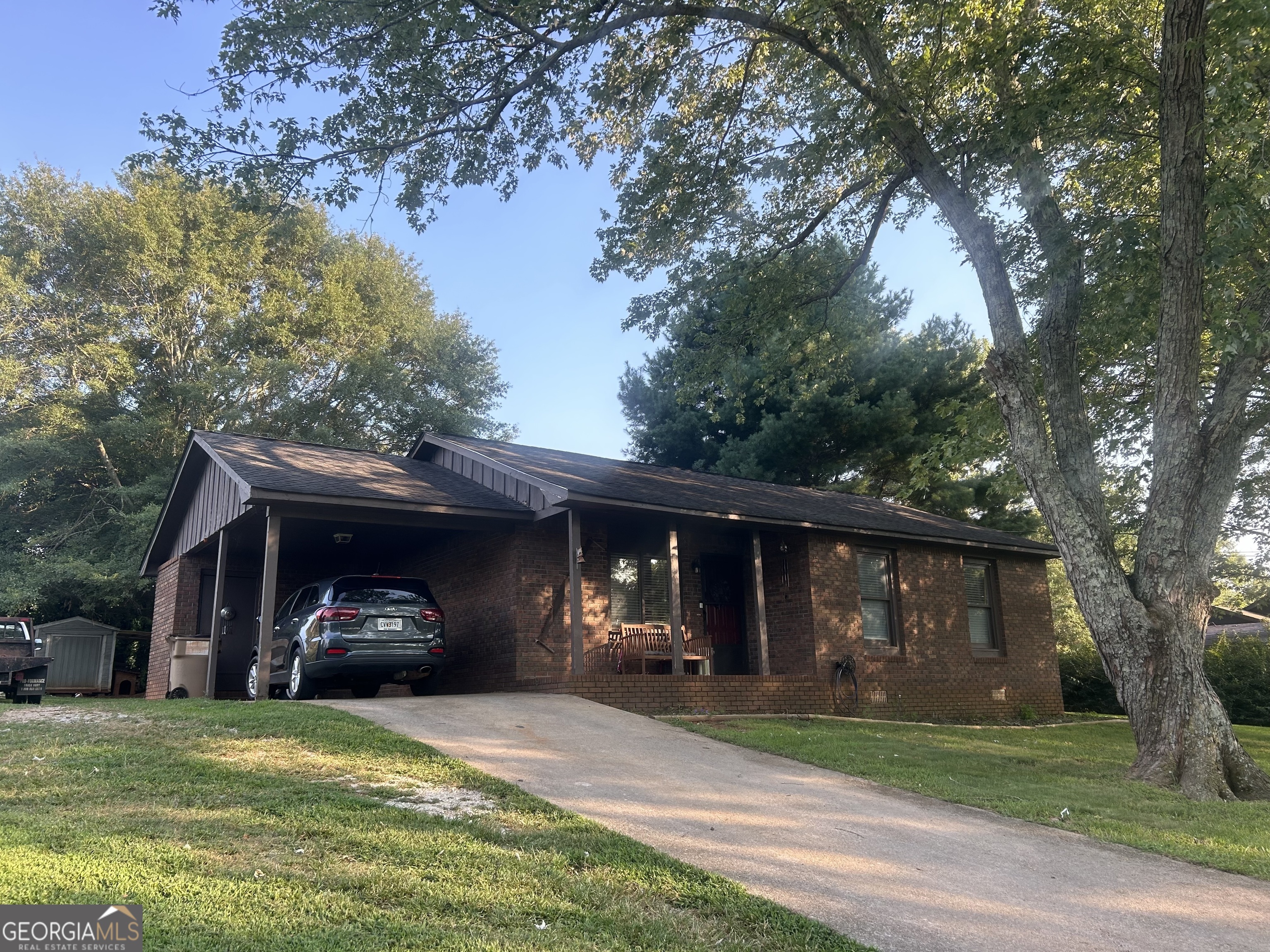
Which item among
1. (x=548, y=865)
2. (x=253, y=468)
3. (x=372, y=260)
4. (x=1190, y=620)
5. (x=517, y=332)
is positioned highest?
(x=372, y=260)

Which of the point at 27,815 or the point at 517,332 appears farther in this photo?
the point at 517,332

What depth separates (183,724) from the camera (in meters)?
8.73

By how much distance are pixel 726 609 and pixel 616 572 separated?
2.48 meters

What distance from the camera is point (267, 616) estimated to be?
1189cm

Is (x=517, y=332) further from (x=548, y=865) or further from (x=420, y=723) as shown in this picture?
(x=548, y=865)

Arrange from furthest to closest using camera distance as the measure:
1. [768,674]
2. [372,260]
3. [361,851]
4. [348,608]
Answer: [372,260]
[768,674]
[348,608]
[361,851]

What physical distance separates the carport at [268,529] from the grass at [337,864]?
218 inches

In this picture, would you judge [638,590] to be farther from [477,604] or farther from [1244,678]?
[1244,678]

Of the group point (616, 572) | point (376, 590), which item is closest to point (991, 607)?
point (616, 572)

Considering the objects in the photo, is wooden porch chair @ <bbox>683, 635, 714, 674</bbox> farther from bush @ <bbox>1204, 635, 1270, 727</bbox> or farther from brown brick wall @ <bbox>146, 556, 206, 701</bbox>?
bush @ <bbox>1204, 635, 1270, 727</bbox>

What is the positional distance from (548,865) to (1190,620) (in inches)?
285

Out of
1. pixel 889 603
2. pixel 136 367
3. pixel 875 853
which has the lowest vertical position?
pixel 875 853

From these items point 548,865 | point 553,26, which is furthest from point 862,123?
point 548,865

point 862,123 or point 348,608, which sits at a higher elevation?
point 862,123
